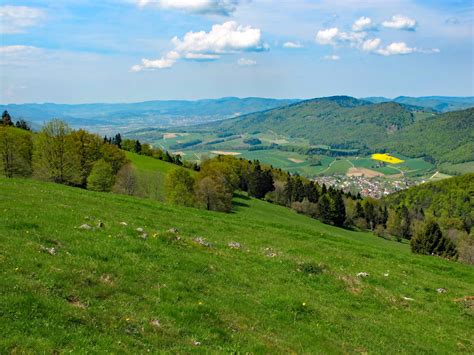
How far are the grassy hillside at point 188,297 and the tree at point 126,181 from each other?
166 feet

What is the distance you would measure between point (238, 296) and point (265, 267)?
244 inches

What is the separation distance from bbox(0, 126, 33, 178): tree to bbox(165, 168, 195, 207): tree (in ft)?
85.7

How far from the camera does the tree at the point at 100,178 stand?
3009 inches

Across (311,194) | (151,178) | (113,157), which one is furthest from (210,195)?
(311,194)

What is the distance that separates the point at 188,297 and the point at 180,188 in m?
69.4

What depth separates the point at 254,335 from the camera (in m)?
14.1

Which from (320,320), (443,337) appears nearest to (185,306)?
(320,320)

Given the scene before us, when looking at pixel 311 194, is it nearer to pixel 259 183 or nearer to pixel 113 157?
pixel 259 183

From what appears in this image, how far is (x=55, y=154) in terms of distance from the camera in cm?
7125

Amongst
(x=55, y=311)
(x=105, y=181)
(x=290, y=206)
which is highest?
(x=55, y=311)

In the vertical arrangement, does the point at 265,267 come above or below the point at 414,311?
above

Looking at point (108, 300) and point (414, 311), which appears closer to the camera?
point (108, 300)

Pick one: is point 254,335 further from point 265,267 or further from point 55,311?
point 265,267

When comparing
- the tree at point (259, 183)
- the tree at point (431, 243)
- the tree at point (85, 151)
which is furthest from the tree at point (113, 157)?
the tree at point (431, 243)
